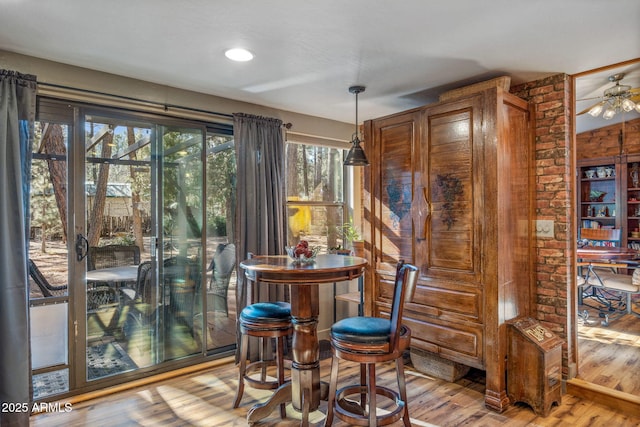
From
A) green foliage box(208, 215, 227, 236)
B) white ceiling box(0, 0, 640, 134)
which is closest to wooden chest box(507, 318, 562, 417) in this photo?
white ceiling box(0, 0, 640, 134)

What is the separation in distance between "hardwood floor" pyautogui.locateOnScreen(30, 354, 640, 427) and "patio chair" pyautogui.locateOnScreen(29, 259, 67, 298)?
0.79 m

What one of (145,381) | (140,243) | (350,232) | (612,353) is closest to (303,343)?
(145,381)

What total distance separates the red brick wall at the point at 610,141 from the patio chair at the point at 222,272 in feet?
20.5

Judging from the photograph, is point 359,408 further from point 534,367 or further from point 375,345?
point 534,367

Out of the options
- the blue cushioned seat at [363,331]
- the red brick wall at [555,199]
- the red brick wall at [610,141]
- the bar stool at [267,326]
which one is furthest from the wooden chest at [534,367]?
the red brick wall at [610,141]

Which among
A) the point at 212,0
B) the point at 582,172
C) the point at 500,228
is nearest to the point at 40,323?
the point at 212,0

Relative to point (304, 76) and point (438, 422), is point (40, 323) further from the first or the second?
point (438, 422)

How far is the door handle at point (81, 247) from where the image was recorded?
279cm

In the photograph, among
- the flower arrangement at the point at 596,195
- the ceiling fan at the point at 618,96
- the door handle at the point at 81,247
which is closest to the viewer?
the door handle at the point at 81,247

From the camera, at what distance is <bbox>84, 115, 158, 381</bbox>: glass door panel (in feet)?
9.46

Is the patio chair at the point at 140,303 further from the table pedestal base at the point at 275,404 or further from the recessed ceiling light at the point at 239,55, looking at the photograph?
the recessed ceiling light at the point at 239,55

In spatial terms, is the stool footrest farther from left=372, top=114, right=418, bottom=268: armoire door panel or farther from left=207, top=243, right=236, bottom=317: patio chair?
left=207, top=243, right=236, bottom=317: patio chair

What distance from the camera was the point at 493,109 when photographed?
2.63m

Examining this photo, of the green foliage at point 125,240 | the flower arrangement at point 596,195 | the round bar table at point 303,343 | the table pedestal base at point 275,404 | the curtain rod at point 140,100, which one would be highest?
the curtain rod at point 140,100
